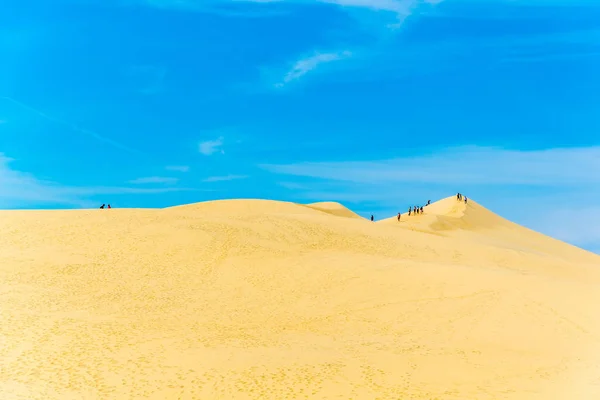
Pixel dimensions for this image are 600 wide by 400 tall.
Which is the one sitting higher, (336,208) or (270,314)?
(336,208)

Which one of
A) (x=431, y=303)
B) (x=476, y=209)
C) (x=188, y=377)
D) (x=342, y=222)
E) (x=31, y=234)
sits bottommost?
(x=188, y=377)

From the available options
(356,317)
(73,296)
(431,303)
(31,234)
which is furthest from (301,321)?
(31,234)

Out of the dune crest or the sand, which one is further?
the dune crest

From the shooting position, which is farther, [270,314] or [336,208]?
[336,208]

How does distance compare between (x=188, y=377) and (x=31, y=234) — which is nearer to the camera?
(x=188, y=377)

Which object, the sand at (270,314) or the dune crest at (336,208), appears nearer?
the sand at (270,314)

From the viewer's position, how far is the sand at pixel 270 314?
16.6 meters

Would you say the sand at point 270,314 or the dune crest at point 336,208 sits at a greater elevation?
the dune crest at point 336,208

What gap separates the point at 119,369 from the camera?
17.4m

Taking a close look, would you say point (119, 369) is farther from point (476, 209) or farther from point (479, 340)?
point (476, 209)

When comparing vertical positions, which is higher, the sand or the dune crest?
the dune crest

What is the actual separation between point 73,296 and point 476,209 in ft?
175

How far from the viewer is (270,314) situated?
80.0 feet

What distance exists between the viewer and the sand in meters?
16.6
